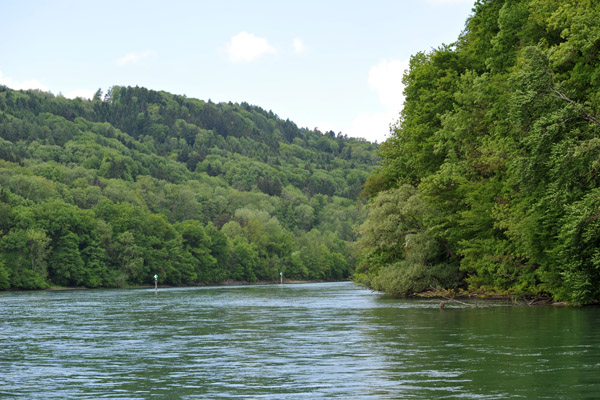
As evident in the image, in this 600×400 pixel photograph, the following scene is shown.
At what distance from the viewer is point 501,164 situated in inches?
1984

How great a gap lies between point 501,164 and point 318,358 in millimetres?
26646

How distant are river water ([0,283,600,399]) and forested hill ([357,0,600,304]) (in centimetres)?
424

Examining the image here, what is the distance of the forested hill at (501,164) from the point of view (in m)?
41.5

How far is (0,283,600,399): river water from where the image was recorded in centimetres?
2062

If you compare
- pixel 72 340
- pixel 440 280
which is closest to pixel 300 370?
pixel 72 340

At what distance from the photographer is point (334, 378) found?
22.5 meters

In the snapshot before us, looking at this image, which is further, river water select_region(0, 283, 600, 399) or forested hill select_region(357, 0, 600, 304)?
forested hill select_region(357, 0, 600, 304)

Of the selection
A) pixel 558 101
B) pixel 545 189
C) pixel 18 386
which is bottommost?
pixel 18 386

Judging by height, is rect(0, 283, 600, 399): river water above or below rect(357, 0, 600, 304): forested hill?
below

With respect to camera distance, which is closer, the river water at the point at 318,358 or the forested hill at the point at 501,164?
the river water at the point at 318,358

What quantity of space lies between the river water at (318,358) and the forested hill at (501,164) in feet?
13.9

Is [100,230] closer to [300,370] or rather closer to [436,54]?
[436,54]

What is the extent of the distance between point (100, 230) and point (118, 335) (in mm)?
120701

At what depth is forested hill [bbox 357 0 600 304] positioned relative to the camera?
136ft
